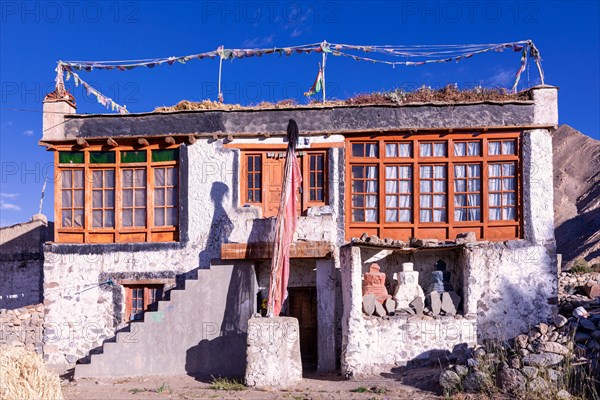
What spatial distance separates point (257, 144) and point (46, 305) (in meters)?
6.95

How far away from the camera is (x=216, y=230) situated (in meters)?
16.5

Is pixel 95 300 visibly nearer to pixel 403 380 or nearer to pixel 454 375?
pixel 403 380

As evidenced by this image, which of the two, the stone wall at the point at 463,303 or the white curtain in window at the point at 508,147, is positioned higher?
the white curtain in window at the point at 508,147

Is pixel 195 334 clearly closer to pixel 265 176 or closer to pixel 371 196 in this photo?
pixel 265 176

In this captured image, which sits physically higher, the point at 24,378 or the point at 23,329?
the point at 24,378

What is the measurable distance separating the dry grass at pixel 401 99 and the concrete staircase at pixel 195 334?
4.67m

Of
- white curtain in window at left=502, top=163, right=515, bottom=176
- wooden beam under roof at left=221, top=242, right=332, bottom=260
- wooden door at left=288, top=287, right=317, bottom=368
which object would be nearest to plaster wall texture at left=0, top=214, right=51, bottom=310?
wooden beam under roof at left=221, top=242, right=332, bottom=260

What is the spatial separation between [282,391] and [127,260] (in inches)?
251

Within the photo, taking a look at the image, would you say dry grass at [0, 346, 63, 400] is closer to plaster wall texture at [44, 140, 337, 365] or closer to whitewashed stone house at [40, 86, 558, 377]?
whitewashed stone house at [40, 86, 558, 377]

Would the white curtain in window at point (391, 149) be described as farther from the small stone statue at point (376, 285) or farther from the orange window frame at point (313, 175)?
the small stone statue at point (376, 285)

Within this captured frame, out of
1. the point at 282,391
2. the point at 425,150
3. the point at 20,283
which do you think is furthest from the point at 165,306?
the point at 20,283

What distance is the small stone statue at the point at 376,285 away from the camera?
588 inches

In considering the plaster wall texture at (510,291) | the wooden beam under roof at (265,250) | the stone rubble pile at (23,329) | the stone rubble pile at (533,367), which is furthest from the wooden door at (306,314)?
the stone rubble pile at (23,329)

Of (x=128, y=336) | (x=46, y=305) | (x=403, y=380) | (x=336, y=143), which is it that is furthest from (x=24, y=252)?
(x=403, y=380)
